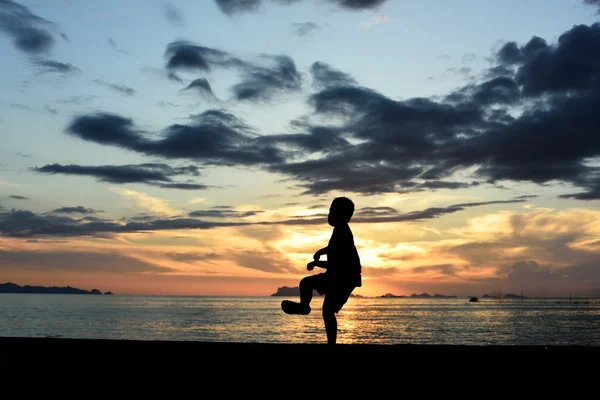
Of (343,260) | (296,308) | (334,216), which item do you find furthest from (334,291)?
(334,216)

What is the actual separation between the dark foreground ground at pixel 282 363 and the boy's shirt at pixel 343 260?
914 millimetres

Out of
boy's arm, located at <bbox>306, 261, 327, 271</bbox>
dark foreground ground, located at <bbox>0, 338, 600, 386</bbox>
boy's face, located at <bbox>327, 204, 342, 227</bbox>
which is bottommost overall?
dark foreground ground, located at <bbox>0, 338, 600, 386</bbox>

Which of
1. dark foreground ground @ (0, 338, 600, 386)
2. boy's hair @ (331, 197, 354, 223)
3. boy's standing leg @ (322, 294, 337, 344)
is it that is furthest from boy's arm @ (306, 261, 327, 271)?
dark foreground ground @ (0, 338, 600, 386)

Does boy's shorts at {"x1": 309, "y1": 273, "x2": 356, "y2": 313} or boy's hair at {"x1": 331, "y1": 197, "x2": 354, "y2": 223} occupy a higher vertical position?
boy's hair at {"x1": 331, "y1": 197, "x2": 354, "y2": 223}

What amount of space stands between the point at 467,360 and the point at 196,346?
3728 mm

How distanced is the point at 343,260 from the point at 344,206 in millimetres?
735

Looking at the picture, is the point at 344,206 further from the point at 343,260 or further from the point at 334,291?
the point at 334,291

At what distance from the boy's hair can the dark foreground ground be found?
67.9 inches

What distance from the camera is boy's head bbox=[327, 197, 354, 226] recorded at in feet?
25.2

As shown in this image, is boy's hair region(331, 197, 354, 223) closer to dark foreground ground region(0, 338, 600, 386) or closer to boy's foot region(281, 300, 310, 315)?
boy's foot region(281, 300, 310, 315)

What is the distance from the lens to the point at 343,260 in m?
7.51

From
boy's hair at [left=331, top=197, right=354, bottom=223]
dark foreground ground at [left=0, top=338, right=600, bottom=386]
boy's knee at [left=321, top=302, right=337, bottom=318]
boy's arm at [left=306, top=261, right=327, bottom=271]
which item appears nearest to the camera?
dark foreground ground at [left=0, top=338, right=600, bottom=386]

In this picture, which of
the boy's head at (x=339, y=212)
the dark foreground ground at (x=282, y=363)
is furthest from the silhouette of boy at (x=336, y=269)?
the dark foreground ground at (x=282, y=363)

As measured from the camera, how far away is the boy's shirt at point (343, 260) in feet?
24.6
